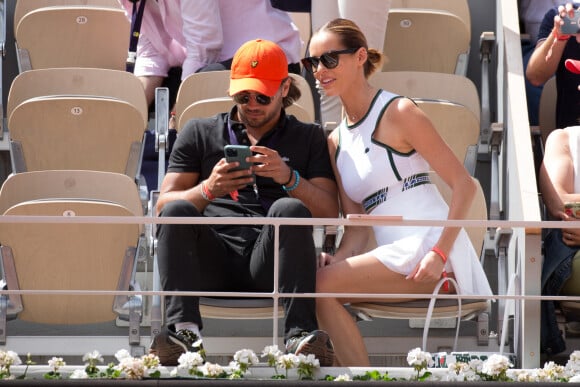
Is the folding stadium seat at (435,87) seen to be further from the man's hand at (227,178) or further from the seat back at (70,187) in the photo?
the man's hand at (227,178)

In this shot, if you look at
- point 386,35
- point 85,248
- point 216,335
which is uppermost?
point 386,35

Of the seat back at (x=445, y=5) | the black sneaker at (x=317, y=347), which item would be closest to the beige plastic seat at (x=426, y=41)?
the seat back at (x=445, y=5)

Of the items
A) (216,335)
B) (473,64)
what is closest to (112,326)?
(216,335)

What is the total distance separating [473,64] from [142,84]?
6.36 ft

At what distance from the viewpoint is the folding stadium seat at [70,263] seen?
5.06 meters

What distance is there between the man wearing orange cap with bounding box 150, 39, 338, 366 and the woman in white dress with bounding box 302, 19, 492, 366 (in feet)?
0.40

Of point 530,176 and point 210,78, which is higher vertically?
point 210,78

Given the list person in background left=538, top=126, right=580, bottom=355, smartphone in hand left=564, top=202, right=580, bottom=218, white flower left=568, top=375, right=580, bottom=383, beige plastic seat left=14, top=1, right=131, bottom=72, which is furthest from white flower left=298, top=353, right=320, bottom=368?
beige plastic seat left=14, top=1, right=131, bottom=72

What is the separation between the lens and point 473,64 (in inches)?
289

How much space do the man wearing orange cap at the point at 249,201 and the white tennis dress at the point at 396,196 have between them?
4.2 inches

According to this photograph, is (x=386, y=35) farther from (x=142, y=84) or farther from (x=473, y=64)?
(x=142, y=84)

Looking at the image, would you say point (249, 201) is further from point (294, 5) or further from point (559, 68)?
point (559, 68)

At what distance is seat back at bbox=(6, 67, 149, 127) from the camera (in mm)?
6258

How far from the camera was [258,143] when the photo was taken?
4934 mm
